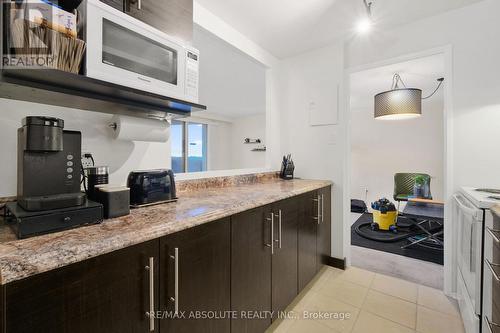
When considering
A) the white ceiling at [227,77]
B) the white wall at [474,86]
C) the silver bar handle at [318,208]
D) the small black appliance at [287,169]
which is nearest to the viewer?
the white wall at [474,86]

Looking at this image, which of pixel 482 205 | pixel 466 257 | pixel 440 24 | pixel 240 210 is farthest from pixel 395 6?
pixel 240 210

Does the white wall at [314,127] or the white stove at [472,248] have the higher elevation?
the white wall at [314,127]

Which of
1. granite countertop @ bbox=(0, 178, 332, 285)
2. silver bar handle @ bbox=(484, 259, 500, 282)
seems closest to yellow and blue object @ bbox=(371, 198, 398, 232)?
silver bar handle @ bbox=(484, 259, 500, 282)

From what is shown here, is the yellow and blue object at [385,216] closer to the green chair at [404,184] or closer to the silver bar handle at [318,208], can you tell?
the green chair at [404,184]

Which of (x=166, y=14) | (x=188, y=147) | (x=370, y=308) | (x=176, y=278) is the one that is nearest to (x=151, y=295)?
(x=176, y=278)

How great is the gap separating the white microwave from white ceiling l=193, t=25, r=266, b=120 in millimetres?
868

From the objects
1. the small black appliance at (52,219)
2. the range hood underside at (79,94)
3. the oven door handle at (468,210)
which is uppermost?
the range hood underside at (79,94)

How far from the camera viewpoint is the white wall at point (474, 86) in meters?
1.69

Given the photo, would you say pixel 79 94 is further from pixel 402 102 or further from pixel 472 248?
pixel 402 102

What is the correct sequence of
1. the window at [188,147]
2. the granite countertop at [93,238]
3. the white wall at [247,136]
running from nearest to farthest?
the granite countertop at [93,238] < the window at [188,147] < the white wall at [247,136]

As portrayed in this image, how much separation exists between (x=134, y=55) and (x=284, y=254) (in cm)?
145

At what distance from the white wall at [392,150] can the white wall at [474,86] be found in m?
3.12

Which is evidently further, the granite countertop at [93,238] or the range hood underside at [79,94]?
the range hood underside at [79,94]

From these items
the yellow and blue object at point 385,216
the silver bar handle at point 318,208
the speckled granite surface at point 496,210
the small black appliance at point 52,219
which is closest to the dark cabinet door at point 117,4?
the small black appliance at point 52,219
